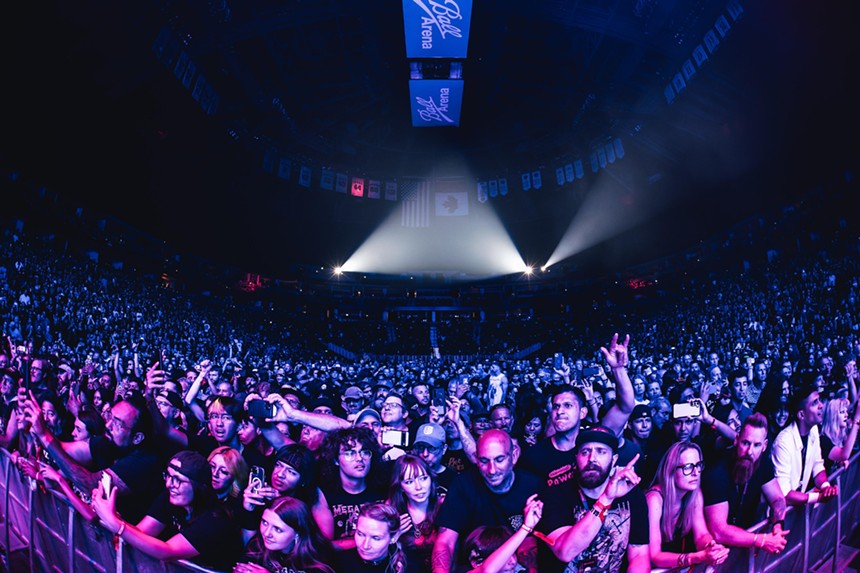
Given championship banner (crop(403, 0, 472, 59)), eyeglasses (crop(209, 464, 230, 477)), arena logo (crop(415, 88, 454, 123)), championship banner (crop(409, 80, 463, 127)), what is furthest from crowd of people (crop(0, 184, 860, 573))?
arena logo (crop(415, 88, 454, 123))

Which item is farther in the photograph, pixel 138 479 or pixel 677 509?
pixel 138 479

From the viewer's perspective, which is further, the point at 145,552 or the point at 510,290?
the point at 510,290

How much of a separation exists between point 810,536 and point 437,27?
45.8 ft

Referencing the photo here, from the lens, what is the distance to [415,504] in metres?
3.11

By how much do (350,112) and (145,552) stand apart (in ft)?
76.0

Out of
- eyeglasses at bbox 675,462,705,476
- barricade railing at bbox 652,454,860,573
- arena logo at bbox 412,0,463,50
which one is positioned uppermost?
arena logo at bbox 412,0,463,50

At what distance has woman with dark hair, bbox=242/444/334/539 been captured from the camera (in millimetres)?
3002

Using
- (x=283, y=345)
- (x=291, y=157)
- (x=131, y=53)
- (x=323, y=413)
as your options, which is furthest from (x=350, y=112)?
(x=323, y=413)

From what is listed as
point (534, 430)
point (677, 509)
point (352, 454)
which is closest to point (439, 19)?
point (534, 430)

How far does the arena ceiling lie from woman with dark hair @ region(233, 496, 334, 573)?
14.8 metres

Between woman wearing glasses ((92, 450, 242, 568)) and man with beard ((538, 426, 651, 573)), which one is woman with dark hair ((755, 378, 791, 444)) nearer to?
man with beard ((538, 426, 651, 573))

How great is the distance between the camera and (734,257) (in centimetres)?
2277

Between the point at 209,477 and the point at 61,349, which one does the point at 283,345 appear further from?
the point at 209,477

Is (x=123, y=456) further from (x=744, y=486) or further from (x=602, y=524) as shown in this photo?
(x=744, y=486)
